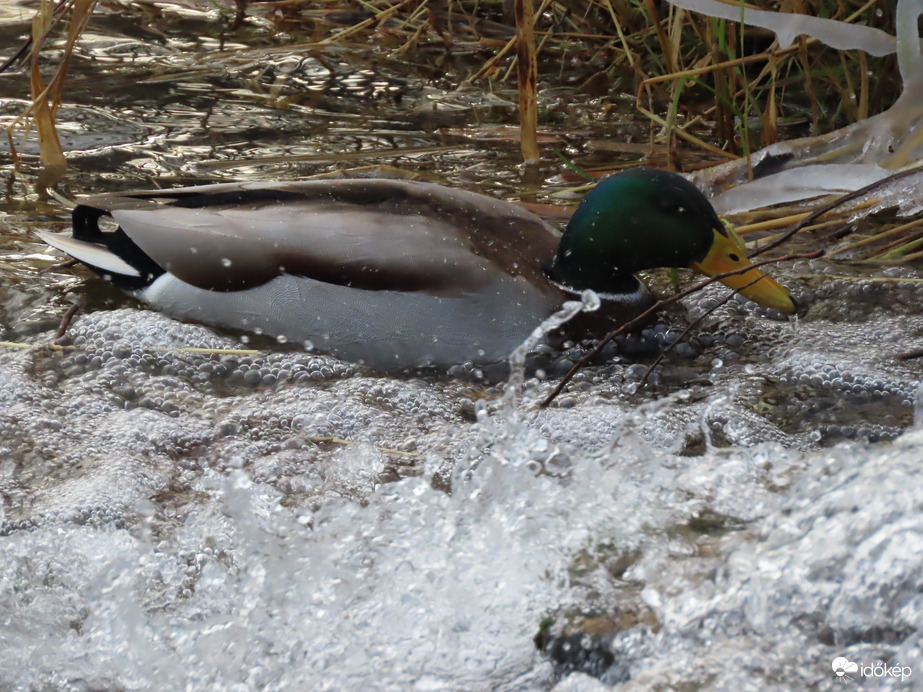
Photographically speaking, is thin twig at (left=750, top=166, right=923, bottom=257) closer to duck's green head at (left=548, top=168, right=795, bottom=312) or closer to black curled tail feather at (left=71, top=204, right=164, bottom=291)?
duck's green head at (left=548, top=168, right=795, bottom=312)

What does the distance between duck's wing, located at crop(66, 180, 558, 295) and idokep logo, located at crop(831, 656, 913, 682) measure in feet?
5.63

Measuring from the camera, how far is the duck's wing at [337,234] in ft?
11.2

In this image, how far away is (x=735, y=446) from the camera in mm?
2916

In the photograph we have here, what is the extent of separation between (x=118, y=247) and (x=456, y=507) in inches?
71.4

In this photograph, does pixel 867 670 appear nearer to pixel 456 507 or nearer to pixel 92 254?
pixel 456 507

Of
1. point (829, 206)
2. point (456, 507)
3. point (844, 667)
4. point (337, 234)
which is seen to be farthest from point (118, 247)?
point (844, 667)

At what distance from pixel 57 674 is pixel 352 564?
57cm

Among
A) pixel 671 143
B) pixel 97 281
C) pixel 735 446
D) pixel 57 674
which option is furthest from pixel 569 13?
pixel 57 674

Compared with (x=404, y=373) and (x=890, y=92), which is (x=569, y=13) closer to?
(x=890, y=92)

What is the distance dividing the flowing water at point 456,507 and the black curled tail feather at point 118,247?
4.4 inches

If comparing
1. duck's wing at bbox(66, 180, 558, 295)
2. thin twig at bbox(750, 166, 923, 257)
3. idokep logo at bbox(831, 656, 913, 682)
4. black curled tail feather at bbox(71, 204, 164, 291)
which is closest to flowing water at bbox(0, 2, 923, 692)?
idokep logo at bbox(831, 656, 913, 682)

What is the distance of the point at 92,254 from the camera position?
12.6 feet

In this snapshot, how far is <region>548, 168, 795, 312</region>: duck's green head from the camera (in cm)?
352

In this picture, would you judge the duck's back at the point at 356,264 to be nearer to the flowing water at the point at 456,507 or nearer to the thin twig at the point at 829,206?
the flowing water at the point at 456,507
